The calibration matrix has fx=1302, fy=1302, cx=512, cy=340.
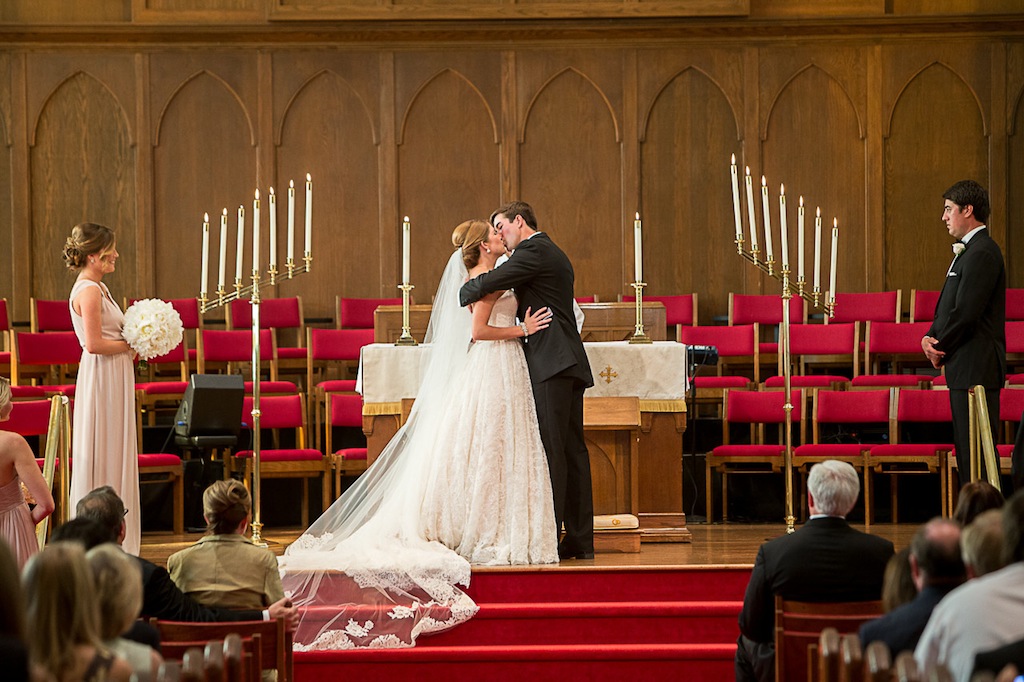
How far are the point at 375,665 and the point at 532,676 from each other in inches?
26.9

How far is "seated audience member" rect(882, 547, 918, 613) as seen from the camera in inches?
139

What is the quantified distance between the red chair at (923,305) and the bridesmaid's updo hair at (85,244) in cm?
Answer: 722

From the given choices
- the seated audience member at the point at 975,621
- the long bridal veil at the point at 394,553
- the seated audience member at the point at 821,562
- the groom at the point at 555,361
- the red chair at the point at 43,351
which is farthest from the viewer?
the red chair at the point at 43,351

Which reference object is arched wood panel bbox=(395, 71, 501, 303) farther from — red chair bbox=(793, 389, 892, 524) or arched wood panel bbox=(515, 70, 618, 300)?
red chair bbox=(793, 389, 892, 524)

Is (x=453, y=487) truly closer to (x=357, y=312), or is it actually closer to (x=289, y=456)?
(x=289, y=456)

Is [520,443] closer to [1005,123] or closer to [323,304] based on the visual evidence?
[323,304]

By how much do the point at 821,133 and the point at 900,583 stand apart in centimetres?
929

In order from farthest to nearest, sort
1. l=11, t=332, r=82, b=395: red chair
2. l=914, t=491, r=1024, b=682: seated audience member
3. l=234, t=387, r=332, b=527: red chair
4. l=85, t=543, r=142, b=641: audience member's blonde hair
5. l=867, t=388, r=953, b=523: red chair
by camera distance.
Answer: l=11, t=332, r=82, b=395: red chair → l=234, t=387, r=332, b=527: red chair → l=867, t=388, r=953, b=523: red chair → l=85, t=543, r=142, b=641: audience member's blonde hair → l=914, t=491, r=1024, b=682: seated audience member

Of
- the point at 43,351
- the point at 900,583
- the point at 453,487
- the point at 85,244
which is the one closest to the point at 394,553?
the point at 453,487

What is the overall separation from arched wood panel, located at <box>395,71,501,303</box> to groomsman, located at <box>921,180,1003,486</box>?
656cm

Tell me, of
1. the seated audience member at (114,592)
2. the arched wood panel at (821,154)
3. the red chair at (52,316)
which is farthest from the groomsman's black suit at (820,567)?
the arched wood panel at (821,154)

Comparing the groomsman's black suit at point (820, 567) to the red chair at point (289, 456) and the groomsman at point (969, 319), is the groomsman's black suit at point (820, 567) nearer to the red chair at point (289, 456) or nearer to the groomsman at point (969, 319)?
the groomsman at point (969, 319)

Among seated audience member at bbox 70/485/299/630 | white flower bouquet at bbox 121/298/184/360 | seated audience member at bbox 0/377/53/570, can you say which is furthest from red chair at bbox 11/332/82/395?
seated audience member at bbox 70/485/299/630

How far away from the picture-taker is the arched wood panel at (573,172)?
12305 mm
